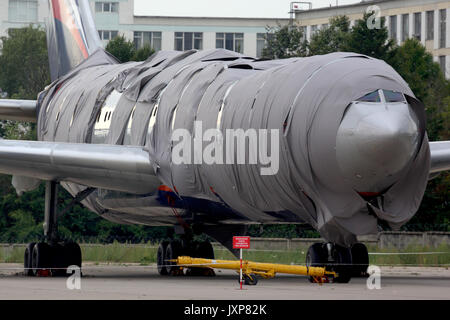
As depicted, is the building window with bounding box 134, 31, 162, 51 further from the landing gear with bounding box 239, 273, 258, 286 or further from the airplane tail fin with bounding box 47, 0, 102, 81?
the landing gear with bounding box 239, 273, 258, 286

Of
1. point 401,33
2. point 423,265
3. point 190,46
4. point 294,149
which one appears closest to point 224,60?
point 294,149

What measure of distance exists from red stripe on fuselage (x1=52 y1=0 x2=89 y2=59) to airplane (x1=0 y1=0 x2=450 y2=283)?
1.98 meters

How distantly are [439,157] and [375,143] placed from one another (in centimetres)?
661

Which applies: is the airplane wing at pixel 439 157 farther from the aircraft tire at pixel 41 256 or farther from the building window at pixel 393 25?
the building window at pixel 393 25

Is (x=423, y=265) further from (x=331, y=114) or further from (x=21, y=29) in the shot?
(x=21, y=29)

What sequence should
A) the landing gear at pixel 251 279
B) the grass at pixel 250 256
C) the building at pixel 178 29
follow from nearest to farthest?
the landing gear at pixel 251 279 < the grass at pixel 250 256 < the building at pixel 178 29

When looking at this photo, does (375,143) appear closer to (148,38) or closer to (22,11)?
(148,38)

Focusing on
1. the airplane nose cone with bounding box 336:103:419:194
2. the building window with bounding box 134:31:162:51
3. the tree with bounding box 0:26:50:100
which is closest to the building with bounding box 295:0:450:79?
the building window with bounding box 134:31:162:51

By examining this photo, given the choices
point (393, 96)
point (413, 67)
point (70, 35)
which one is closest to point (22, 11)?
point (413, 67)

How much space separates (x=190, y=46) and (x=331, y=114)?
8215 cm

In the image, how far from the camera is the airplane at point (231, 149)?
640 inches

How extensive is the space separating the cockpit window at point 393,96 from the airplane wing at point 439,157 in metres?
5.59

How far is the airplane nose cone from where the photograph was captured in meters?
15.7

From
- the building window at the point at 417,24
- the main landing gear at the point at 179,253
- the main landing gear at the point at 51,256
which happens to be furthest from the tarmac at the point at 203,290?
the building window at the point at 417,24
